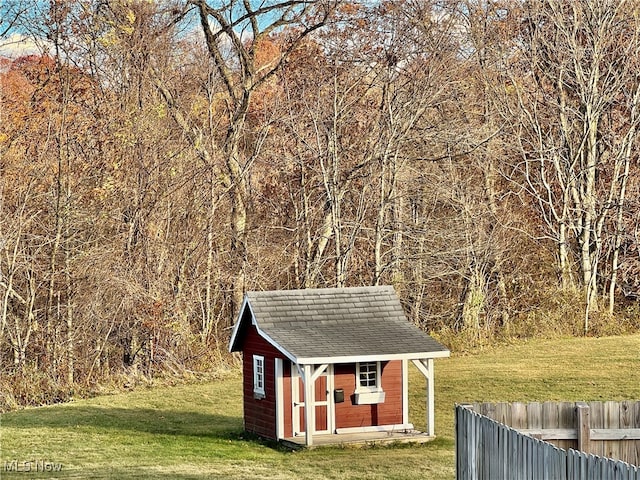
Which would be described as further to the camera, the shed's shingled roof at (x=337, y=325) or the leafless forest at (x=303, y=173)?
the leafless forest at (x=303, y=173)

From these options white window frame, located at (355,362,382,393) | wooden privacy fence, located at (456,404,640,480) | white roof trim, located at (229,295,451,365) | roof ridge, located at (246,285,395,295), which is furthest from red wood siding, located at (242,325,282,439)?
wooden privacy fence, located at (456,404,640,480)

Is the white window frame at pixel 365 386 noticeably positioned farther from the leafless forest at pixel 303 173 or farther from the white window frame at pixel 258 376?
the leafless forest at pixel 303 173

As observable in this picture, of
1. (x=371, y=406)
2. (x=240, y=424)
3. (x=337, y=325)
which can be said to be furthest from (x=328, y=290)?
(x=240, y=424)

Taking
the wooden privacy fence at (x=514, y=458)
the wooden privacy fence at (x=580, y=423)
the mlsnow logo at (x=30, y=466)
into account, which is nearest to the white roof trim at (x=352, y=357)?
the mlsnow logo at (x=30, y=466)

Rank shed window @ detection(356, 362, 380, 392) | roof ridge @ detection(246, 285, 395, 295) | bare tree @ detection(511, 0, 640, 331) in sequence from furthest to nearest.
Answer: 1. bare tree @ detection(511, 0, 640, 331)
2. roof ridge @ detection(246, 285, 395, 295)
3. shed window @ detection(356, 362, 380, 392)

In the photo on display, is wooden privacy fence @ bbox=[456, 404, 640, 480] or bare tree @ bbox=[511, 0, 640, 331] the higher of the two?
bare tree @ bbox=[511, 0, 640, 331]

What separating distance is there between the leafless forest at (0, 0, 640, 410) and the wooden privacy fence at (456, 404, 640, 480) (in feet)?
53.8

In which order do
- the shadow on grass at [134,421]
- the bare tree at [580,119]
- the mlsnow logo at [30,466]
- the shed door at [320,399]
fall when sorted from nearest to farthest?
1. the mlsnow logo at [30,466]
2. the shed door at [320,399]
3. the shadow on grass at [134,421]
4. the bare tree at [580,119]

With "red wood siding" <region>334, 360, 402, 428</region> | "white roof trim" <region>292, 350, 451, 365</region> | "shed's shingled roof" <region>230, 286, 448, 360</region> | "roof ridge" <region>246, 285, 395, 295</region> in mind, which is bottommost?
"red wood siding" <region>334, 360, 402, 428</region>

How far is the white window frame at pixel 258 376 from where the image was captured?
18328 mm

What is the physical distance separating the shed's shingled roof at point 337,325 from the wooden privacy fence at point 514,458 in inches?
253

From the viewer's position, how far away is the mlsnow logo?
15970 mm

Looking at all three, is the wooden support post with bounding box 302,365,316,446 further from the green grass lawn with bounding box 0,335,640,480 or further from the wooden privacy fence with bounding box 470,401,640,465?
the wooden privacy fence with bounding box 470,401,640,465

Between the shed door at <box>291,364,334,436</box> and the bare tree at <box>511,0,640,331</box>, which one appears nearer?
the shed door at <box>291,364,334,436</box>
